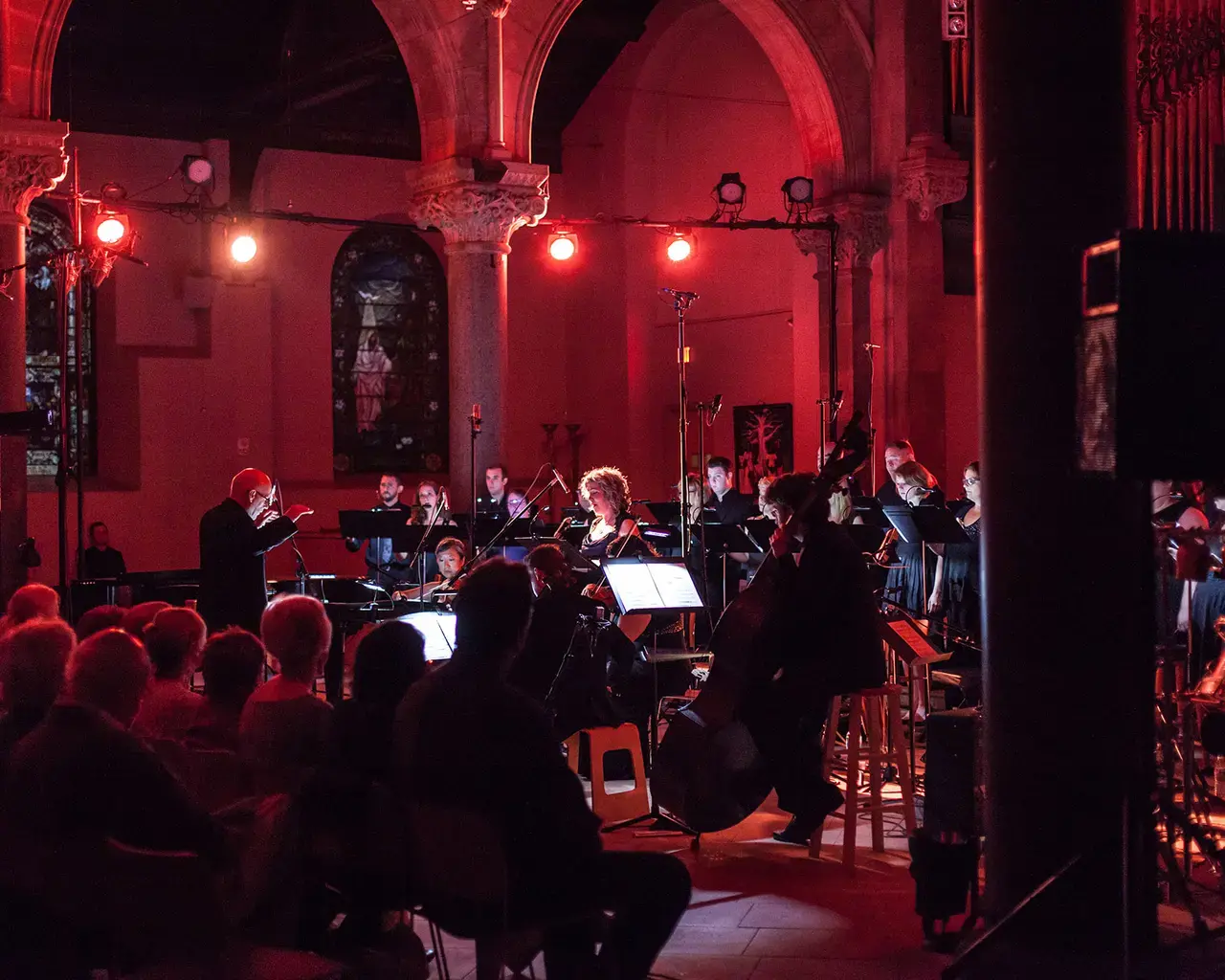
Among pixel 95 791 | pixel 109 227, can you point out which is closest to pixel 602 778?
pixel 95 791

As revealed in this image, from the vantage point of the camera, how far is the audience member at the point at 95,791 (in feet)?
11.0

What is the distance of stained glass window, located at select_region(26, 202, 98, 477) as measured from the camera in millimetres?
15875

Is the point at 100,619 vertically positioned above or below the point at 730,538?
below

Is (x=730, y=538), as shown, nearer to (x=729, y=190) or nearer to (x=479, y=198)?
(x=479, y=198)

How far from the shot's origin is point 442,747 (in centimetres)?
347

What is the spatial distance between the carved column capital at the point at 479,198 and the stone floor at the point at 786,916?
22.9ft

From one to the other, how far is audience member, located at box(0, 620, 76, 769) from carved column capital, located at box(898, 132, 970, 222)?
11434 millimetres

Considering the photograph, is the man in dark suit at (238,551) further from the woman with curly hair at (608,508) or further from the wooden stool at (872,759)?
the wooden stool at (872,759)

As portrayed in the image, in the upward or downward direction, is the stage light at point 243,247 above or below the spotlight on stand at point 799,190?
below

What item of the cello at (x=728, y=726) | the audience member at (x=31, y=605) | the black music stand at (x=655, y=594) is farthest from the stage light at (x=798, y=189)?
the audience member at (x=31, y=605)

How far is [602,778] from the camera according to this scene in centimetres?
667

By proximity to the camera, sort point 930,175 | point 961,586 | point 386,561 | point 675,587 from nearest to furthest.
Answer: point 675,587 < point 961,586 < point 386,561 < point 930,175

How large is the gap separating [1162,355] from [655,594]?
327cm

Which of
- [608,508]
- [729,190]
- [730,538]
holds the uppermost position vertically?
[729,190]
